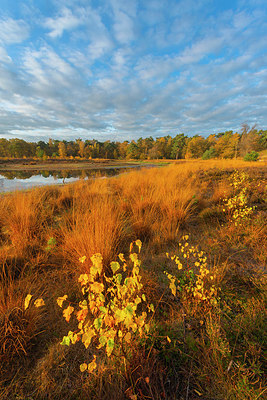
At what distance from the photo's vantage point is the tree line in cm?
4038

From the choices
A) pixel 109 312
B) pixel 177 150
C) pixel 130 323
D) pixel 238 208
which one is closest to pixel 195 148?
pixel 177 150

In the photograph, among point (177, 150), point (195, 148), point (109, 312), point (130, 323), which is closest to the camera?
point (130, 323)

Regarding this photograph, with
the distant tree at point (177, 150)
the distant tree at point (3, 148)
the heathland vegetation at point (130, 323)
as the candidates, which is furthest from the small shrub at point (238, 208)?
the distant tree at point (3, 148)

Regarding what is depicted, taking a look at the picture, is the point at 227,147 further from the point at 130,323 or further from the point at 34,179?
the point at 130,323

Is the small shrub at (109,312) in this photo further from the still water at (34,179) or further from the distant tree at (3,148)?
the distant tree at (3,148)

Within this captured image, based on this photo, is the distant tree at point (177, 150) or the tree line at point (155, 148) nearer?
the tree line at point (155, 148)

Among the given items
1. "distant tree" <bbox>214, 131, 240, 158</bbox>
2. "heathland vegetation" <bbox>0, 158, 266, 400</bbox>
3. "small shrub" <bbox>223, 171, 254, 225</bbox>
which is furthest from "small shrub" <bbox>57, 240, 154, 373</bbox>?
"distant tree" <bbox>214, 131, 240, 158</bbox>

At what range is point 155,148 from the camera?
55156 millimetres

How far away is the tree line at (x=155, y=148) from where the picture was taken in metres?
40.4

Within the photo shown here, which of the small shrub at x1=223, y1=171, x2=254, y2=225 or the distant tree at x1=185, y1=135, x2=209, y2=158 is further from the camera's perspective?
the distant tree at x1=185, y1=135, x2=209, y2=158

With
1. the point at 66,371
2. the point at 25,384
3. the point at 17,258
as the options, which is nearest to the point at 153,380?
the point at 66,371

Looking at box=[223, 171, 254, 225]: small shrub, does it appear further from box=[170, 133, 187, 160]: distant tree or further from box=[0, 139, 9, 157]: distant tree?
box=[0, 139, 9, 157]: distant tree

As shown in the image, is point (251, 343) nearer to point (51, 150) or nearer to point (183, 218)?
point (183, 218)

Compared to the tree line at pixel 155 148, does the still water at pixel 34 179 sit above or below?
below
